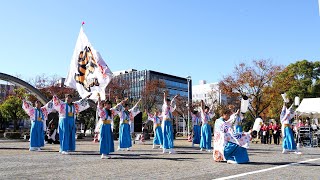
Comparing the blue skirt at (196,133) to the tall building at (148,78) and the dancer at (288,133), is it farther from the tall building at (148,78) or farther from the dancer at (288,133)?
the tall building at (148,78)

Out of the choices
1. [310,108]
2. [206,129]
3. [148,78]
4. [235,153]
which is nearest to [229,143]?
[235,153]

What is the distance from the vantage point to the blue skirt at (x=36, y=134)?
53.1ft

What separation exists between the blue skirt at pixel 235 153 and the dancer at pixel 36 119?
30.4ft

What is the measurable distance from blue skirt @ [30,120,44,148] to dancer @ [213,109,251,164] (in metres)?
9.11

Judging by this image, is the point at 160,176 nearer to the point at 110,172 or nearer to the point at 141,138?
the point at 110,172

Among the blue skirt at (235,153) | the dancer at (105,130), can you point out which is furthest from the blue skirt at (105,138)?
the blue skirt at (235,153)

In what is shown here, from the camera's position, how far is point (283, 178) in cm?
755

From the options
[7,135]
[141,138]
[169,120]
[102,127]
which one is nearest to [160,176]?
[102,127]

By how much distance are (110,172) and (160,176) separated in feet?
4.46

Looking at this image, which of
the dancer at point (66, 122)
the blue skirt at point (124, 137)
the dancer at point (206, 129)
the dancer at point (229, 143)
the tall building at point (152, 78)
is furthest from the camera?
the tall building at point (152, 78)

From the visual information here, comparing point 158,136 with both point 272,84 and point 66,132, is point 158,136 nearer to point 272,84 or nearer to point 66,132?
point 66,132

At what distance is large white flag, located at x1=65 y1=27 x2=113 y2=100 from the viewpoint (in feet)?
47.7

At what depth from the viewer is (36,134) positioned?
639 inches

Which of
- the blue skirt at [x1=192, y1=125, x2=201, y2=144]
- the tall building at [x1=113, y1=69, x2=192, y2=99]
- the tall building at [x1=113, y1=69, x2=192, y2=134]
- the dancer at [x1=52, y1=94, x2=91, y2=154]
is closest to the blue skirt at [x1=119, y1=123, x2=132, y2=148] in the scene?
the dancer at [x1=52, y1=94, x2=91, y2=154]
